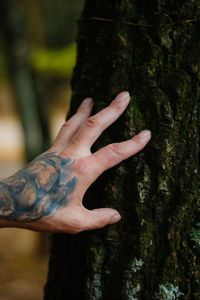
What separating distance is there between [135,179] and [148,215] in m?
0.16

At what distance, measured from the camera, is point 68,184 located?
7.26ft

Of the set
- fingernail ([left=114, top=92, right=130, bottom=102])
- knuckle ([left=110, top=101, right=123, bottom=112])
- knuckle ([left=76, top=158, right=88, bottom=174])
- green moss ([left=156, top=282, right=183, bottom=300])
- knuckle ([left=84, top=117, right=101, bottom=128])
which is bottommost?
green moss ([left=156, top=282, right=183, bottom=300])

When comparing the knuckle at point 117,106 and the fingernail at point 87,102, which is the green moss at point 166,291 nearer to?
the knuckle at point 117,106

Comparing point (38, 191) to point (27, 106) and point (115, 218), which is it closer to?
point (115, 218)

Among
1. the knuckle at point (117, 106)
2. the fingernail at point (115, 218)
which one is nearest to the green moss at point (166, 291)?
the fingernail at point (115, 218)

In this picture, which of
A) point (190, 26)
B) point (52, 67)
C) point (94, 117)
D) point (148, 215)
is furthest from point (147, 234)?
point (52, 67)

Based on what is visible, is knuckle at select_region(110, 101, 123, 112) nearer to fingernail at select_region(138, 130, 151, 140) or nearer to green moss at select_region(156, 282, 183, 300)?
fingernail at select_region(138, 130, 151, 140)

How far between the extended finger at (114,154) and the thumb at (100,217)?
0.15m

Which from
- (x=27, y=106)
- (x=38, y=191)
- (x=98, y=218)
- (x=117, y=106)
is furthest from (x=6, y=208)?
(x=27, y=106)

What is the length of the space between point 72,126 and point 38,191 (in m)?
0.37

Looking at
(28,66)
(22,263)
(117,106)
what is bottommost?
(22,263)

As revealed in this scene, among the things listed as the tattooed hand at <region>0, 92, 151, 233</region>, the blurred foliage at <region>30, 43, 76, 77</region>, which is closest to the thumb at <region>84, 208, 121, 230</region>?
the tattooed hand at <region>0, 92, 151, 233</region>

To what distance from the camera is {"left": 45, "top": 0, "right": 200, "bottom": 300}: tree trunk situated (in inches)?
86.4

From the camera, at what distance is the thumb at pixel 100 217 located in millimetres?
2187
